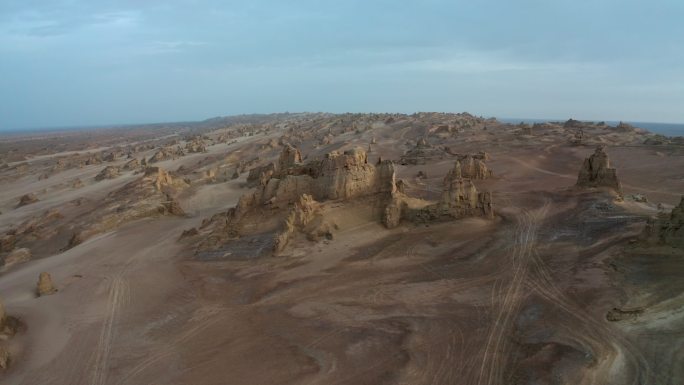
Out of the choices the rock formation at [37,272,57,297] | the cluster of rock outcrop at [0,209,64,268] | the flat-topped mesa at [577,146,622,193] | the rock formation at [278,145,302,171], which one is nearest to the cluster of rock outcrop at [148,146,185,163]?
the cluster of rock outcrop at [0,209,64,268]

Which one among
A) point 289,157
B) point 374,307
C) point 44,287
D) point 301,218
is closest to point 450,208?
point 301,218

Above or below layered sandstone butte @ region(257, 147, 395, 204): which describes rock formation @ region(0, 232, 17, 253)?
below

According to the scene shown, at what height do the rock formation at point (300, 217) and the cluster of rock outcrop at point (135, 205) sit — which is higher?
the rock formation at point (300, 217)

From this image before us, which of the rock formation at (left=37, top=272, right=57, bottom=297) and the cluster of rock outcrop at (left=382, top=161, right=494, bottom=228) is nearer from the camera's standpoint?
the rock formation at (left=37, top=272, right=57, bottom=297)

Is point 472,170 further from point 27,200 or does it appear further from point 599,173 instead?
point 27,200

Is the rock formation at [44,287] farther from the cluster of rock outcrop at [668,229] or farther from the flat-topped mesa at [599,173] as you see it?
the flat-topped mesa at [599,173]

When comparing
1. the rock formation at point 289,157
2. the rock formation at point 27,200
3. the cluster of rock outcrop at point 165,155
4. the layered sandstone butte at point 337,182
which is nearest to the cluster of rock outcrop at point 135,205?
the rock formation at point 289,157

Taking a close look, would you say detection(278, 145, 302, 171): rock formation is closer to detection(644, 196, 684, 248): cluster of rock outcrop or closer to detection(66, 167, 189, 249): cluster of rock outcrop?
detection(66, 167, 189, 249): cluster of rock outcrop
